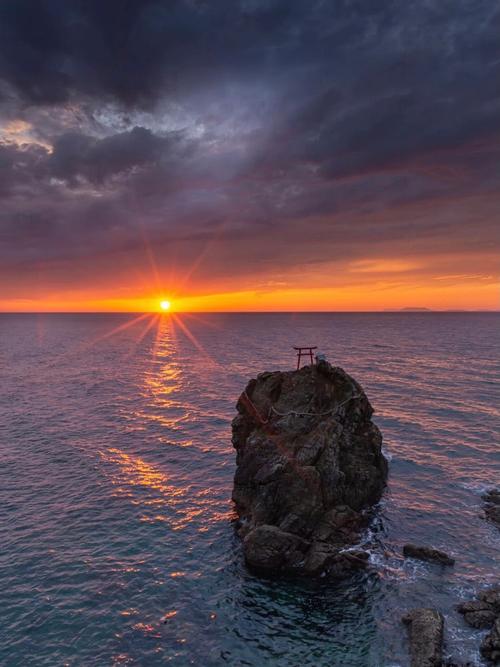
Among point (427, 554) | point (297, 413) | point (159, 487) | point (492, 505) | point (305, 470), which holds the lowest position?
point (159, 487)

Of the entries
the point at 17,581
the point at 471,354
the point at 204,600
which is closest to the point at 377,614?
the point at 204,600

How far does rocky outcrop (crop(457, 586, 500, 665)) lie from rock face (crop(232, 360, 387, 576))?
7.10 m

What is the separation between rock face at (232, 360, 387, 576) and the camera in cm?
2998

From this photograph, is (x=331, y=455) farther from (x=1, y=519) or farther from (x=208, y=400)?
(x=208, y=400)

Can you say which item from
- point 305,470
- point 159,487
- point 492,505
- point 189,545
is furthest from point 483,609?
point 159,487

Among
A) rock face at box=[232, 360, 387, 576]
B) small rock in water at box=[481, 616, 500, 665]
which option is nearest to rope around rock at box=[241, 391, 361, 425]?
rock face at box=[232, 360, 387, 576]

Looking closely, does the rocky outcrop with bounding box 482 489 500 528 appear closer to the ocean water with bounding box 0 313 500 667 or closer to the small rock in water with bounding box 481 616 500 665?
the ocean water with bounding box 0 313 500 667

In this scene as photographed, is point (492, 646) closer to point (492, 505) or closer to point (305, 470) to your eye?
point (305, 470)

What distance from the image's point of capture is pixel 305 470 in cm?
3403

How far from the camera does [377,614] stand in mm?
25422

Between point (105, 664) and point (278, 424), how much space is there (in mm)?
22072

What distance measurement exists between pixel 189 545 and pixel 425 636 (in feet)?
58.1

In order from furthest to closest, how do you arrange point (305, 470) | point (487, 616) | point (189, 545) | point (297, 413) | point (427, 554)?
point (297, 413)
point (305, 470)
point (189, 545)
point (427, 554)
point (487, 616)

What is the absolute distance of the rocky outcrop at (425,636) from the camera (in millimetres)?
21406
